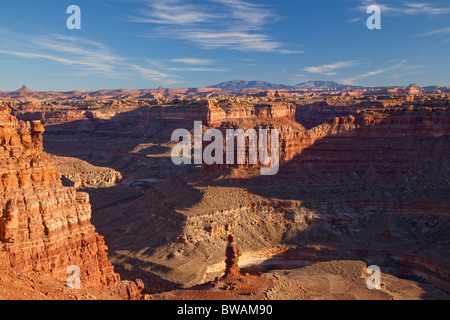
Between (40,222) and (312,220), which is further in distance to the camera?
(312,220)

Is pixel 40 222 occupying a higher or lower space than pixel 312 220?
higher

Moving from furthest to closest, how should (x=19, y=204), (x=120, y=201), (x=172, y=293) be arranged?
(x=120, y=201)
(x=172, y=293)
(x=19, y=204)

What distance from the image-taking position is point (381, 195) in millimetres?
56688

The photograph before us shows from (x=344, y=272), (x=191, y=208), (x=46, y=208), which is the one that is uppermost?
(x=46, y=208)

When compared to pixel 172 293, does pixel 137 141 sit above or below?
above

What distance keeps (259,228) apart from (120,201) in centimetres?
3122

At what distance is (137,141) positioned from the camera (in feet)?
416

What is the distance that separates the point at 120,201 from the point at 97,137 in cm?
6433

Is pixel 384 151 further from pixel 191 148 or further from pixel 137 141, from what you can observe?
pixel 137 141

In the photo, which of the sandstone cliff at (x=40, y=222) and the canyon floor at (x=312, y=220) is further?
the canyon floor at (x=312, y=220)

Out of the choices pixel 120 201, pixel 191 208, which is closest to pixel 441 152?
pixel 191 208

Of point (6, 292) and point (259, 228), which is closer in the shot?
point (6, 292)

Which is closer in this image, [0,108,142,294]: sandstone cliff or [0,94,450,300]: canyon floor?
[0,108,142,294]: sandstone cliff

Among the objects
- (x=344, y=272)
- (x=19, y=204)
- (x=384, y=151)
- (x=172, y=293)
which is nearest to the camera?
(x=19, y=204)
